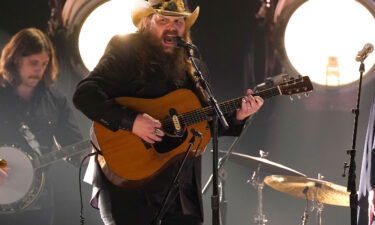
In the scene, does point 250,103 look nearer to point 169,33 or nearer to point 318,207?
point 169,33

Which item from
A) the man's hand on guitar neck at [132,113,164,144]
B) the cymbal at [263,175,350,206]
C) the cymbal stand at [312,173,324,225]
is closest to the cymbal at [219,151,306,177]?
the cymbal at [263,175,350,206]

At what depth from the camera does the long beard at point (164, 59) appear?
3.78 m

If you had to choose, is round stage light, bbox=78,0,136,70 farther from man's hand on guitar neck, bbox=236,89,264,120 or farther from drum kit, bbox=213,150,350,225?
man's hand on guitar neck, bbox=236,89,264,120

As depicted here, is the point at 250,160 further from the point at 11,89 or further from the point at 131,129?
the point at 11,89

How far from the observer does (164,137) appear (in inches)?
146

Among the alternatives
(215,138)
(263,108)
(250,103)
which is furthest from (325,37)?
(215,138)

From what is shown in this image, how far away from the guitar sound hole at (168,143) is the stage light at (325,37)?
263 cm

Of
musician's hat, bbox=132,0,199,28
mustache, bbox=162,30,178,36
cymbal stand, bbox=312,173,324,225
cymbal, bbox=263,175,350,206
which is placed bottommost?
cymbal stand, bbox=312,173,324,225

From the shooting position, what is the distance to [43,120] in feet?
19.5

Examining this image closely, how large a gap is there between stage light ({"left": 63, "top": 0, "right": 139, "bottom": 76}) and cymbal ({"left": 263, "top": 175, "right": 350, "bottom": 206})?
208 cm

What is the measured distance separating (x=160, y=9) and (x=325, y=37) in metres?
2.60

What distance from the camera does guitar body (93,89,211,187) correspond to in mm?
3584

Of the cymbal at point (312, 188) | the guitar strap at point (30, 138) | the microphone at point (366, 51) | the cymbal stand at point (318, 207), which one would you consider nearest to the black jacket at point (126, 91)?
the microphone at point (366, 51)

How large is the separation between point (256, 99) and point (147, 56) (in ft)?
2.32
